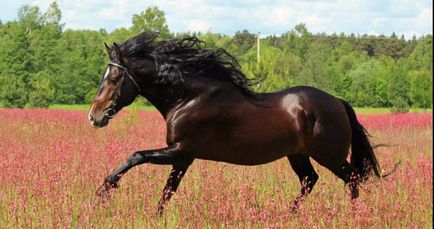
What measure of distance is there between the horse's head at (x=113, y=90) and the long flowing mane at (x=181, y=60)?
0.20m

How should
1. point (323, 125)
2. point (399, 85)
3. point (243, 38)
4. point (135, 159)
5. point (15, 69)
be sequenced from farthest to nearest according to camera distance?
point (243, 38)
point (399, 85)
point (15, 69)
point (323, 125)
point (135, 159)

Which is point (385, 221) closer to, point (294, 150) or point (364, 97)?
point (294, 150)

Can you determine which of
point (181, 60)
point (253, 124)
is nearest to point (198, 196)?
point (253, 124)

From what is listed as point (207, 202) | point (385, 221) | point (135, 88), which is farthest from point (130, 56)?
point (385, 221)

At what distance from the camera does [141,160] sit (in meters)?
5.63

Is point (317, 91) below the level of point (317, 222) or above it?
above

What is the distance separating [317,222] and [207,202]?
1.13 meters

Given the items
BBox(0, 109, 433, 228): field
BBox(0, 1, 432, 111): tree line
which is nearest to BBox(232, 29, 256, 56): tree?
BBox(0, 1, 432, 111): tree line

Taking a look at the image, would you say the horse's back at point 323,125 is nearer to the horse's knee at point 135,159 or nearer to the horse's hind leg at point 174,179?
the horse's hind leg at point 174,179

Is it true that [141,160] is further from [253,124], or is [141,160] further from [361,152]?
[361,152]

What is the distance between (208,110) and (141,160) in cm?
81

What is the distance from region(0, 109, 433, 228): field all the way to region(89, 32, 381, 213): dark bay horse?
332 mm

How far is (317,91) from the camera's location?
649cm

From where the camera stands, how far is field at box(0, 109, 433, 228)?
5129 millimetres
